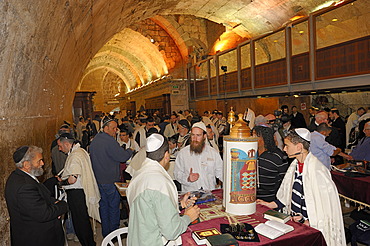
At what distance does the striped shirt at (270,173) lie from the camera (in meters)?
3.52

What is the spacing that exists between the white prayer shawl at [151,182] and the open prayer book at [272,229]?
33.1 inches

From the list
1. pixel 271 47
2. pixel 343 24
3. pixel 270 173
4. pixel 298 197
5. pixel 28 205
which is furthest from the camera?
pixel 271 47

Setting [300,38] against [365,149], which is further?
[300,38]

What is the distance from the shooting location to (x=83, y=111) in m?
16.2

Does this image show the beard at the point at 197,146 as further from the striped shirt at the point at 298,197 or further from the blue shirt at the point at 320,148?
the blue shirt at the point at 320,148

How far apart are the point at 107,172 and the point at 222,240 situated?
317 centimetres

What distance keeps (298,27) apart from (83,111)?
39.0 feet

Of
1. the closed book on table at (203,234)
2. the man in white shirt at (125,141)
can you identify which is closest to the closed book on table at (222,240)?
the closed book on table at (203,234)

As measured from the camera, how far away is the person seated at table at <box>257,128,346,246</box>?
2.76 metres

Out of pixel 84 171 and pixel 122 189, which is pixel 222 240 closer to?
pixel 122 189

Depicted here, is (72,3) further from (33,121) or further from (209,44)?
(209,44)

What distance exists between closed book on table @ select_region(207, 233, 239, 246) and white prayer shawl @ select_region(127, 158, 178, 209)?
0.41 metres

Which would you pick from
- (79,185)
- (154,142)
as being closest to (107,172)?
(79,185)

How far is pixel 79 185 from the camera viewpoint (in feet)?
14.3
